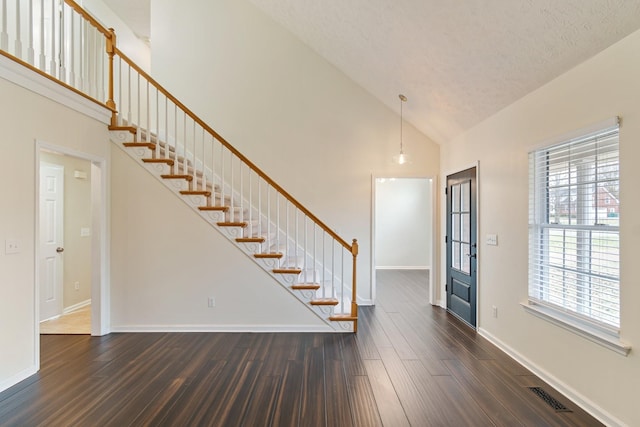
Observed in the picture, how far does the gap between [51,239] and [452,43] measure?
17.8ft

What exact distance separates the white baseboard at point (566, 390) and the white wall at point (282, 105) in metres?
2.12

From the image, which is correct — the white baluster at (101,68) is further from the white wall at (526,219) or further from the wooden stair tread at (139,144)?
the white wall at (526,219)

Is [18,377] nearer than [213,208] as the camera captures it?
Yes

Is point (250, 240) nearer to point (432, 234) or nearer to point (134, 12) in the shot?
point (432, 234)

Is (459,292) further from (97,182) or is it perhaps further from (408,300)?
(97,182)

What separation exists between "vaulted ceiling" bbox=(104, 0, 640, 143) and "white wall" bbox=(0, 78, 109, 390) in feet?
10.3

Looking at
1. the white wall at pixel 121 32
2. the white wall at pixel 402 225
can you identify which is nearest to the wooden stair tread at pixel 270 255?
the white wall at pixel 121 32

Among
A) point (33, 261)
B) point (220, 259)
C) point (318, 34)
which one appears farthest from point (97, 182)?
point (318, 34)

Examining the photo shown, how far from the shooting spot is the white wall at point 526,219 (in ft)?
6.21

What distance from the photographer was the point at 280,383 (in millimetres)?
2490

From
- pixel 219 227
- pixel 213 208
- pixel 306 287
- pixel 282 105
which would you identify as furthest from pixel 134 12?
pixel 306 287

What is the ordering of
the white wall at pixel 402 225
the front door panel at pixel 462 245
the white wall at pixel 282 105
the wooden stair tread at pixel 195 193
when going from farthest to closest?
the white wall at pixel 402 225, the white wall at pixel 282 105, the front door panel at pixel 462 245, the wooden stair tread at pixel 195 193

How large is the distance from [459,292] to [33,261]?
478cm

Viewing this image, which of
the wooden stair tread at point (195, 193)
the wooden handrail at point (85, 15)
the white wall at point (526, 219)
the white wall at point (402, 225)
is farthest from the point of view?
the white wall at point (402, 225)
